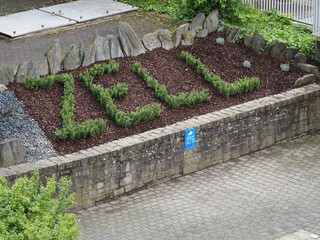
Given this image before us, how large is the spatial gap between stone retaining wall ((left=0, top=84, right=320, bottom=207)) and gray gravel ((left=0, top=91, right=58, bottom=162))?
423mm

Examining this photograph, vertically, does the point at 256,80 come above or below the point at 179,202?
above

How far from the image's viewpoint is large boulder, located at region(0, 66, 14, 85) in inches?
583

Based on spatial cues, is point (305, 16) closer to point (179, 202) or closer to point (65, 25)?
point (65, 25)

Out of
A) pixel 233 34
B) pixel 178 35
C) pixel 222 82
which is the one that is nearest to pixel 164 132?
pixel 222 82

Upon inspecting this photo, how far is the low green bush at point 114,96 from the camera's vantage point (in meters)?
14.5

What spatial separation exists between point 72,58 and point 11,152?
3.19m

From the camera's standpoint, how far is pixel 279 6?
1902 cm

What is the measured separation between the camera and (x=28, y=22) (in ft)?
63.3

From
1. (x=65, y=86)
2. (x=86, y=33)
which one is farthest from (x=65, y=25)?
(x=65, y=86)

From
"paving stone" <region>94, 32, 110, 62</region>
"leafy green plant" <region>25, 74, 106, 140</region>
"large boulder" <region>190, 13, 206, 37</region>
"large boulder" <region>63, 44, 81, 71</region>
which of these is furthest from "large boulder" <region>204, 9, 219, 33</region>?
"leafy green plant" <region>25, 74, 106, 140</region>

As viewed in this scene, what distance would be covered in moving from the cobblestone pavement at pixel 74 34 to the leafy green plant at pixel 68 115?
2001 mm

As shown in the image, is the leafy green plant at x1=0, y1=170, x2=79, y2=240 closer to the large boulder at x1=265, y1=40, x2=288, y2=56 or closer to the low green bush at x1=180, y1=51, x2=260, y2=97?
the low green bush at x1=180, y1=51, x2=260, y2=97

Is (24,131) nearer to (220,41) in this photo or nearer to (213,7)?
(220,41)

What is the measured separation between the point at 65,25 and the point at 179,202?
6.94 meters
